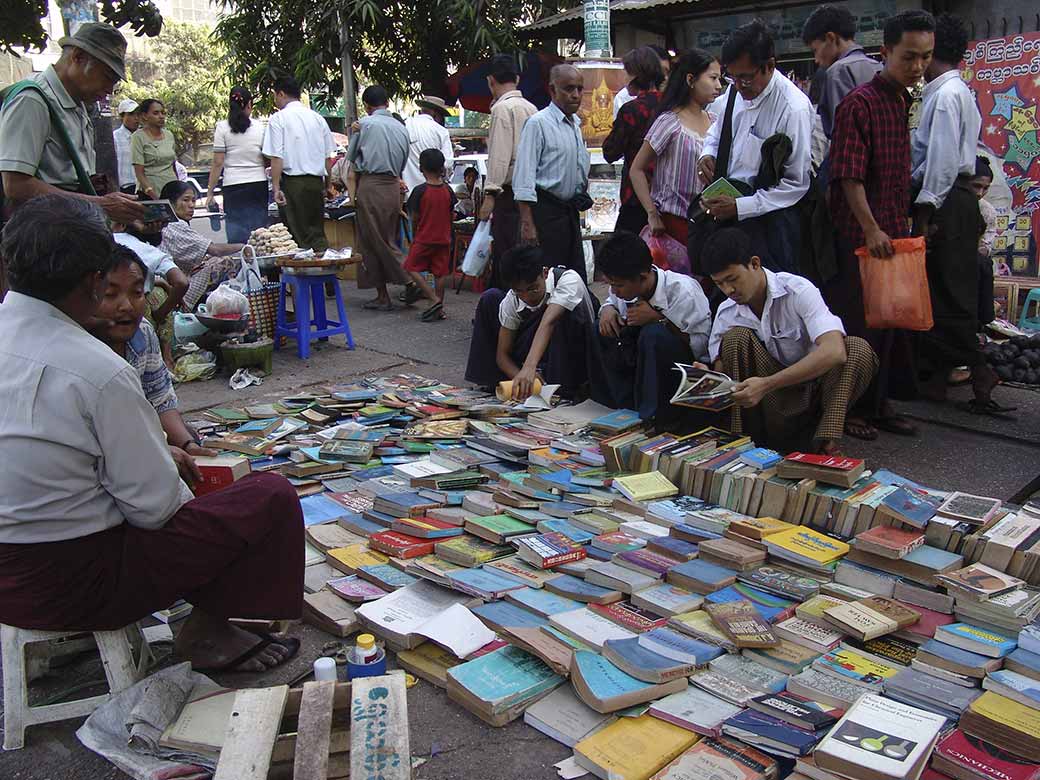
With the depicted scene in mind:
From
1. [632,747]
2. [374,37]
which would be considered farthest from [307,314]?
[374,37]

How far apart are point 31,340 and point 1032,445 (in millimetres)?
4168

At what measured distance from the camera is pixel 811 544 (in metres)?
2.96

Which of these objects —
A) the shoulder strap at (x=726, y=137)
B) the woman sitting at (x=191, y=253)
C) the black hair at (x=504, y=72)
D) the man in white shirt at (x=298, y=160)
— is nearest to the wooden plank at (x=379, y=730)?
the shoulder strap at (x=726, y=137)

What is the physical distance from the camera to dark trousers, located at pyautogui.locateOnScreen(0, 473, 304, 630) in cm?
219

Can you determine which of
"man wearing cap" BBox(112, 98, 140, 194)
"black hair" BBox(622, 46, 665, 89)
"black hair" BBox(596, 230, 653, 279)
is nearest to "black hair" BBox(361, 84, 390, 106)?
"man wearing cap" BBox(112, 98, 140, 194)

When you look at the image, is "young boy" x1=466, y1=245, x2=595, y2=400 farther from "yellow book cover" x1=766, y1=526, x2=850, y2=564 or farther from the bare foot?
the bare foot

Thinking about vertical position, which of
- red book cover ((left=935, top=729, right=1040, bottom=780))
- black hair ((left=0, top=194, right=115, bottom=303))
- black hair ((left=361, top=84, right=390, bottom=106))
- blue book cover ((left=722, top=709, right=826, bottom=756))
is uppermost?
black hair ((left=361, top=84, right=390, bottom=106))

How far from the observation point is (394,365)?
6.17 m

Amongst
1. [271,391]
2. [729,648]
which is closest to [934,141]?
[729,648]

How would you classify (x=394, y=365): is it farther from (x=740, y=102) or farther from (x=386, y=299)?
(x=740, y=102)

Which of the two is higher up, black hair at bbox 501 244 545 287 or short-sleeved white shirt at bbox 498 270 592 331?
black hair at bbox 501 244 545 287

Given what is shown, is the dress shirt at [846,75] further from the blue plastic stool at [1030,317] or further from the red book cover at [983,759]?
the red book cover at [983,759]

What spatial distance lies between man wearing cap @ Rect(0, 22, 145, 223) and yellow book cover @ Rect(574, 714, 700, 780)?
9.97 ft

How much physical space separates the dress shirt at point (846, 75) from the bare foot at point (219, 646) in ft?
12.2
